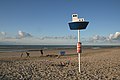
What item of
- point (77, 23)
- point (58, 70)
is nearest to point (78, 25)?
point (77, 23)

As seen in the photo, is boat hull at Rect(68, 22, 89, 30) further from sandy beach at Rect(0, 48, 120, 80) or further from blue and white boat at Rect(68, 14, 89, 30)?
sandy beach at Rect(0, 48, 120, 80)

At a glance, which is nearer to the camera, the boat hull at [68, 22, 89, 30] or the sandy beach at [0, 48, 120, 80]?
the sandy beach at [0, 48, 120, 80]

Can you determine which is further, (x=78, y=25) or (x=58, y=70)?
(x=58, y=70)

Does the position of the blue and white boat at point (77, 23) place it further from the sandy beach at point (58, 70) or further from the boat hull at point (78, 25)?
the sandy beach at point (58, 70)

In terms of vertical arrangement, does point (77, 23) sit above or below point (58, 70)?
above

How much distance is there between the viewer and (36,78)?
10.2m

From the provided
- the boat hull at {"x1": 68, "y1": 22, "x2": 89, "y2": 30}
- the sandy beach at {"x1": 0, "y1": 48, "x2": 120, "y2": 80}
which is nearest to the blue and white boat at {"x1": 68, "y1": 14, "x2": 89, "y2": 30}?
the boat hull at {"x1": 68, "y1": 22, "x2": 89, "y2": 30}

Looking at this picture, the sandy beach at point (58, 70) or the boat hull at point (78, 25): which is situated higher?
the boat hull at point (78, 25)

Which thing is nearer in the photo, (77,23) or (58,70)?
(77,23)

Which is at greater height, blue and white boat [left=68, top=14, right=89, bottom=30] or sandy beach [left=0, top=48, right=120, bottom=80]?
blue and white boat [left=68, top=14, right=89, bottom=30]

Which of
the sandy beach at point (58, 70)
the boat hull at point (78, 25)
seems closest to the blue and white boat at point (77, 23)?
the boat hull at point (78, 25)

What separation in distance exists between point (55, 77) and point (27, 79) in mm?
1405

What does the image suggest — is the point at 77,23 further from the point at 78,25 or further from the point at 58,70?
the point at 58,70

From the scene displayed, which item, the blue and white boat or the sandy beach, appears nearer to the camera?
the sandy beach
